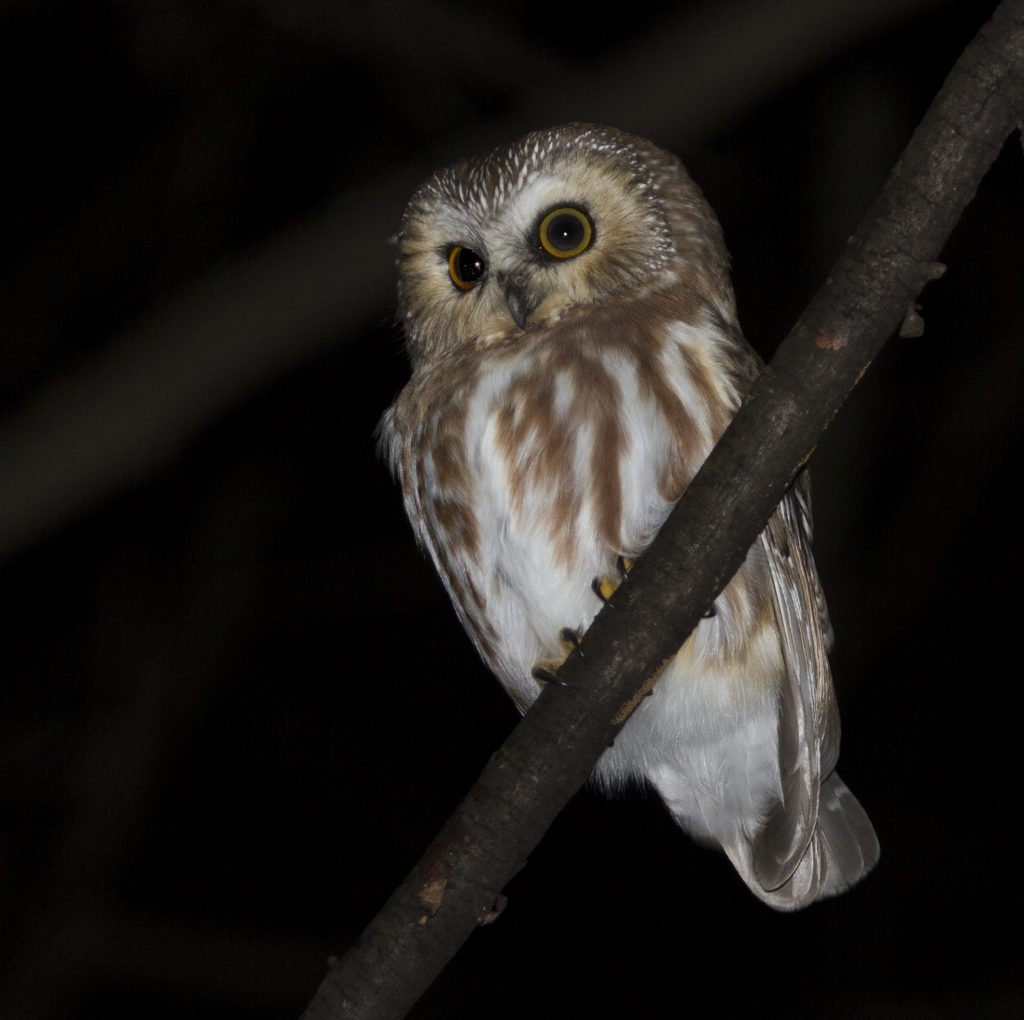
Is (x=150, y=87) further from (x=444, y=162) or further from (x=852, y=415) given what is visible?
(x=852, y=415)

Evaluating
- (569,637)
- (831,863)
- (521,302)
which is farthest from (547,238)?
(831,863)

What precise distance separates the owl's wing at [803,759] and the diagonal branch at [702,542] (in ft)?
2.37

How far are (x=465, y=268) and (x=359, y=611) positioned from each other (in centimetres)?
333

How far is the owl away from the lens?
2.68m

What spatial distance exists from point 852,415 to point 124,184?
300 centimetres

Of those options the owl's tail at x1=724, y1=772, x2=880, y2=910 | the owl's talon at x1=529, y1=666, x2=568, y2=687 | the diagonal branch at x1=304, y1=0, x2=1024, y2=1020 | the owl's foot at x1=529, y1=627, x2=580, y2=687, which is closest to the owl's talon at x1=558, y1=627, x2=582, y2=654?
the owl's foot at x1=529, y1=627, x2=580, y2=687

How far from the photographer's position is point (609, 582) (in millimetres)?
2689

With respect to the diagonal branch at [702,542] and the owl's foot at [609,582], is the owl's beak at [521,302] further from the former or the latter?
the diagonal branch at [702,542]

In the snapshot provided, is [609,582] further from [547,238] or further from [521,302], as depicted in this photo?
[547,238]

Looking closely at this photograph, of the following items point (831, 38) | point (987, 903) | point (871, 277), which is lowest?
point (987, 903)

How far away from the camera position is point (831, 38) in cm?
282

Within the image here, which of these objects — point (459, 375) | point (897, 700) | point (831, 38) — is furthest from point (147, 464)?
point (897, 700)

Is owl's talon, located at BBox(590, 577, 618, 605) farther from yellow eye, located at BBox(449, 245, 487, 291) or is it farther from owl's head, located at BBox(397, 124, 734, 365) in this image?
yellow eye, located at BBox(449, 245, 487, 291)

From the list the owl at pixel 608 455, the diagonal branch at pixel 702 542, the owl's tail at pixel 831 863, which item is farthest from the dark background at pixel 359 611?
the diagonal branch at pixel 702 542
